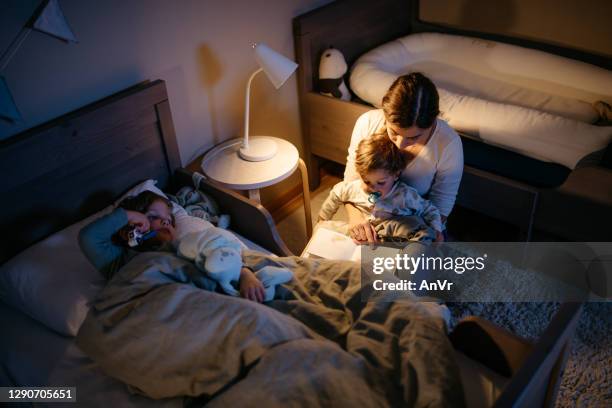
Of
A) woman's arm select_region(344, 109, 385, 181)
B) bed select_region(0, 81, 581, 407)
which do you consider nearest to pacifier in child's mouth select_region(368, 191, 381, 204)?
woman's arm select_region(344, 109, 385, 181)

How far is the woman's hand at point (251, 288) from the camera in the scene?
133 centimetres

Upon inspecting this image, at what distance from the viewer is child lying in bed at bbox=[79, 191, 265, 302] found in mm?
1402

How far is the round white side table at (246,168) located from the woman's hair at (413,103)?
0.48 m

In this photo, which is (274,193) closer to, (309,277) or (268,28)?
(268,28)

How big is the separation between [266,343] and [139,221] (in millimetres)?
595

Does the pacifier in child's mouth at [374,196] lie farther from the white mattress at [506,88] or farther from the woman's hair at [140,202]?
the woman's hair at [140,202]

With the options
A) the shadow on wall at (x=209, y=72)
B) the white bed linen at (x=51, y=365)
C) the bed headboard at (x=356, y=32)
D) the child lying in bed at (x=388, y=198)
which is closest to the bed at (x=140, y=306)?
the white bed linen at (x=51, y=365)

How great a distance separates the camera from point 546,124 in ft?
5.97

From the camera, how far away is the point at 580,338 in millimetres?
1777

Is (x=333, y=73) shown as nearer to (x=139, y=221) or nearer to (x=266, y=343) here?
(x=139, y=221)

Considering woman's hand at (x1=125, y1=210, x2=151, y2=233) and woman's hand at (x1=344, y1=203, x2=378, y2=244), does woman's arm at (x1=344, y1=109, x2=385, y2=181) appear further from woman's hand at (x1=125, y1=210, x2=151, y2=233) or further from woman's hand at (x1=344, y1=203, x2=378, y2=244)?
woman's hand at (x1=125, y1=210, x2=151, y2=233)

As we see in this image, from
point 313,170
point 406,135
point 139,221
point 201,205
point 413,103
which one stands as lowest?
point 313,170

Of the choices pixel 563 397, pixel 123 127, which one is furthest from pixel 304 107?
pixel 563 397

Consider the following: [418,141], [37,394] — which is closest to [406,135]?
[418,141]
